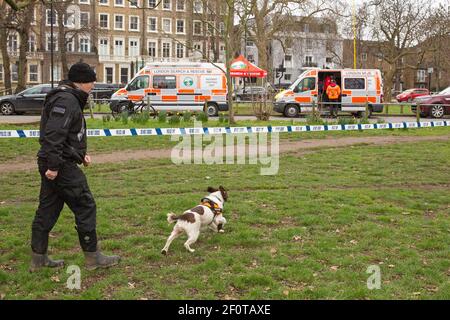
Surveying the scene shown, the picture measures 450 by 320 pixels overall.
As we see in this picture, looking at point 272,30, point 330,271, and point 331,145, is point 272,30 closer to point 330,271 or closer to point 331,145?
point 331,145

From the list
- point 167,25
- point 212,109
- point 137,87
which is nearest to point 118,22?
point 167,25

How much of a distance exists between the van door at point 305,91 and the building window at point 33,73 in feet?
163

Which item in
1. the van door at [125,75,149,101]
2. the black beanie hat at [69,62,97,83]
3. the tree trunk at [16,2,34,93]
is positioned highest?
the tree trunk at [16,2,34,93]

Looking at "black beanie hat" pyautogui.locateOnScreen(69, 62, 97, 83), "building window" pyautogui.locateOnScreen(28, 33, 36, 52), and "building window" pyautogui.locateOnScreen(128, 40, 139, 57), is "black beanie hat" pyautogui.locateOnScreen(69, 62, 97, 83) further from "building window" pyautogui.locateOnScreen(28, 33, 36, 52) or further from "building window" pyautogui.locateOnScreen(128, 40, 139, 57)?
"building window" pyautogui.locateOnScreen(128, 40, 139, 57)

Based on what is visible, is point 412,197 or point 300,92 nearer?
point 412,197

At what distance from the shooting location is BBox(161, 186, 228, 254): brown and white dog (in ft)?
20.3

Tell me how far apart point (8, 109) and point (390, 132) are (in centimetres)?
1815

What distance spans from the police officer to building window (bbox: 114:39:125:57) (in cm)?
7387

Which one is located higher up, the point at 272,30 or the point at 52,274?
the point at 272,30

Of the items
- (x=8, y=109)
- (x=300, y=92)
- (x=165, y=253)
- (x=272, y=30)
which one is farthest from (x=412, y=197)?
(x=272, y=30)

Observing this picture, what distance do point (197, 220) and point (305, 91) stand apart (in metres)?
23.0

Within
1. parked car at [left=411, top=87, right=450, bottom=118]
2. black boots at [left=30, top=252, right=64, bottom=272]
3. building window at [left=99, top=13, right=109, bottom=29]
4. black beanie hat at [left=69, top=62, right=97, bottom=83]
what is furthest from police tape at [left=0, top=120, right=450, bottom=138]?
building window at [left=99, top=13, right=109, bottom=29]

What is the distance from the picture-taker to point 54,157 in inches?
205

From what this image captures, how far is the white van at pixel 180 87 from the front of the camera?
27.7 metres
